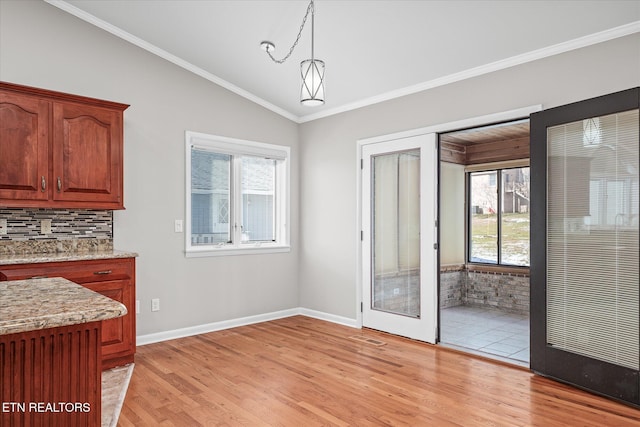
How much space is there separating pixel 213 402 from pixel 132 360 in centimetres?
114

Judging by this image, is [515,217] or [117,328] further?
[515,217]

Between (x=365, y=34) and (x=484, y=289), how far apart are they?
437 centimetres

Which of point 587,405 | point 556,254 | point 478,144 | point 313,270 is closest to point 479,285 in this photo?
point 478,144

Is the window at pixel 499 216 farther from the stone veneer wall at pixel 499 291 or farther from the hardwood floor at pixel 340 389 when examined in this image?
the hardwood floor at pixel 340 389

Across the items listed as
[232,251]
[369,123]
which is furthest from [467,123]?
[232,251]

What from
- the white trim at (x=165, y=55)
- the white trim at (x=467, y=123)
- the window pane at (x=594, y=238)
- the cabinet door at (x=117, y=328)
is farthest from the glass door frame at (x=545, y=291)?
the cabinet door at (x=117, y=328)

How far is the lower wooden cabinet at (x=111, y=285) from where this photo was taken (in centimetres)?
328

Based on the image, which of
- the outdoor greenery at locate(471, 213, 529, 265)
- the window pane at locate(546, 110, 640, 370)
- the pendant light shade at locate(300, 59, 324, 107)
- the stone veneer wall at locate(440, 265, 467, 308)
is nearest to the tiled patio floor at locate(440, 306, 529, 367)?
the stone veneer wall at locate(440, 265, 467, 308)

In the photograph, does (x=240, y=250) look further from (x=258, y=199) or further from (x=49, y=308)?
(x=49, y=308)

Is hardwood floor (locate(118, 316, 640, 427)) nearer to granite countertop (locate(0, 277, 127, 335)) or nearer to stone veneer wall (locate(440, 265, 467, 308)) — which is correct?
granite countertop (locate(0, 277, 127, 335))

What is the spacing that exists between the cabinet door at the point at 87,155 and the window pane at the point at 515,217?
5.32 meters

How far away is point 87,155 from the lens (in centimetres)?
361

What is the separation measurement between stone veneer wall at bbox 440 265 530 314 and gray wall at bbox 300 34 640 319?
6.70 feet

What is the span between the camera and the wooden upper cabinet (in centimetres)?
327
